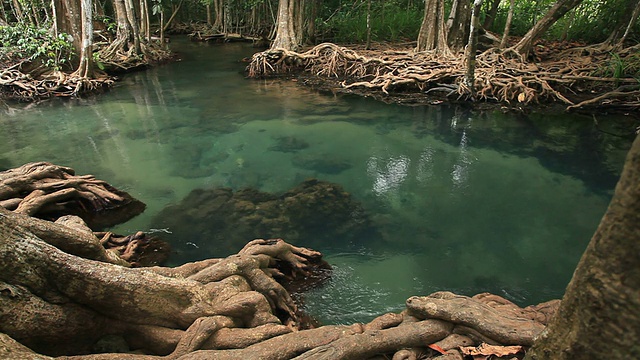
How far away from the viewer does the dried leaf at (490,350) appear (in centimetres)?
241

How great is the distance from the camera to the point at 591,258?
1.29m

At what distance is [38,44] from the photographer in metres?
11.0

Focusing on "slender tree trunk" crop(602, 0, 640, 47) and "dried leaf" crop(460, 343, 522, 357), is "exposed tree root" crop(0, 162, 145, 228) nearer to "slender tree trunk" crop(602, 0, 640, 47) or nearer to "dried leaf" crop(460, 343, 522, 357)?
"dried leaf" crop(460, 343, 522, 357)

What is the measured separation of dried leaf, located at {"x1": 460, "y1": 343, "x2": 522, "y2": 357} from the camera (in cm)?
241

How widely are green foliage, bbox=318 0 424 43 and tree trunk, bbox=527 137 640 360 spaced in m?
14.8

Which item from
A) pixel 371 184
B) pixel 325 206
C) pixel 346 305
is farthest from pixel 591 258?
pixel 371 184

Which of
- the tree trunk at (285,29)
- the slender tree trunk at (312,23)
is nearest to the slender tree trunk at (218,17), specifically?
the slender tree trunk at (312,23)

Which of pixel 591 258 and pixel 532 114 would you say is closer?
pixel 591 258

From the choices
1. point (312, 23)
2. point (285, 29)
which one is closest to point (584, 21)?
point (312, 23)

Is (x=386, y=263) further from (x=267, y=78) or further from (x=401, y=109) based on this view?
(x=267, y=78)

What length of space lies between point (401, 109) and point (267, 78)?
5026mm

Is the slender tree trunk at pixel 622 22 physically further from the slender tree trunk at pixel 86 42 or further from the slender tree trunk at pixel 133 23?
the slender tree trunk at pixel 133 23

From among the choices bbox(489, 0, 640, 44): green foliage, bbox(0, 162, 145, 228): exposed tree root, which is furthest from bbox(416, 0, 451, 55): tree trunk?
bbox(0, 162, 145, 228): exposed tree root

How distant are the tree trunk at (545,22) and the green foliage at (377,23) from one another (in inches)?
189
